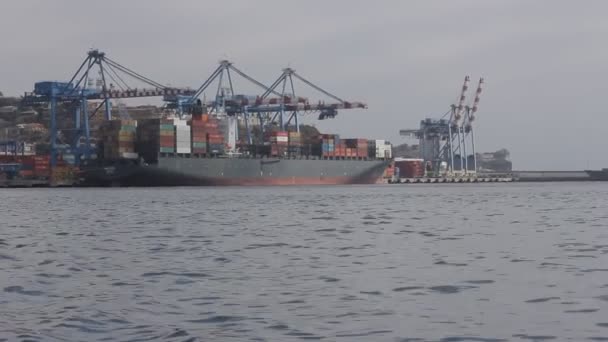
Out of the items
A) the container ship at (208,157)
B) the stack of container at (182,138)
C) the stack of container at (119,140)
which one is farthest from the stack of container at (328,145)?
the stack of container at (119,140)

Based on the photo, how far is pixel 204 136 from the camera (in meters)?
99.2

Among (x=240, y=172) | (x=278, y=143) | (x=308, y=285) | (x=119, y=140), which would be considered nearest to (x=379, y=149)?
(x=278, y=143)

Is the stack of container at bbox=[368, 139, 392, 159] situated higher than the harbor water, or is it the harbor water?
the stack of container at bbox=[368, 139, 392, 159]

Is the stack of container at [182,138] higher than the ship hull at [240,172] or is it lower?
higher

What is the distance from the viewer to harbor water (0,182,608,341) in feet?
34.3

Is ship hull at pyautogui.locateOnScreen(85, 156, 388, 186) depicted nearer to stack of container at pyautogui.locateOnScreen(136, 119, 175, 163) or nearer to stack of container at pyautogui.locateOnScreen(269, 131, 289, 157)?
stack of container at pyautogui.locateOnScreen(136, 119, 175, 163)

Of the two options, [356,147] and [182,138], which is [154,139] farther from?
[356,147]

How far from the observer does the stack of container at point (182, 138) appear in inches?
3729

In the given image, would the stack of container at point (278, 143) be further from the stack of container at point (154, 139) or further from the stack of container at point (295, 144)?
the stack of container at point (154, 139)

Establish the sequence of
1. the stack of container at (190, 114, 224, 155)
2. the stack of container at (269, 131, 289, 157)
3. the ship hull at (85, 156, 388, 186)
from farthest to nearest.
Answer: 1. the stack of container at (269, 131, 289, 157)
2. the stack of container at (190, 114, 224, 155)
3. the ship hull at (85, 156, 388, 186)

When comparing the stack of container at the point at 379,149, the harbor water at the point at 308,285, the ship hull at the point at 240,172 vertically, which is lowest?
the harbor water at the point at 308,285

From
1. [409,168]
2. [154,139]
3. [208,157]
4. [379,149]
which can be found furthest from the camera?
[409,168]

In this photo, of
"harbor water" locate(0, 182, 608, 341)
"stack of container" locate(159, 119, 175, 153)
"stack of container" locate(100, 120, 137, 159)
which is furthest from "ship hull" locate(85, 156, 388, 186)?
"harbor water" locate(0, 182, 608, 341)

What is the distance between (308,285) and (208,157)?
83886 millimetres
